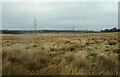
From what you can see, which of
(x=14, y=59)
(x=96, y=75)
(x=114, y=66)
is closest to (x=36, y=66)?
(x=14, y=59)

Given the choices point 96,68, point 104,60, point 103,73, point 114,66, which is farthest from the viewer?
point 104,60

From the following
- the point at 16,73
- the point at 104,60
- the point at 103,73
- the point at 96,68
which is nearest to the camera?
the point at 16,73

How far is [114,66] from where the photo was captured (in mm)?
10344

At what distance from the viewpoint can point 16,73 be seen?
7.81m

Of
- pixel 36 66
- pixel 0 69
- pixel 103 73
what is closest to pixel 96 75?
pixel 103 73

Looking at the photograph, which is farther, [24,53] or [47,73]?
[24,53]

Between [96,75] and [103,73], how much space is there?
1.39 feet

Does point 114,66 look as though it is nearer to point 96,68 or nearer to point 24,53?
point 96,68

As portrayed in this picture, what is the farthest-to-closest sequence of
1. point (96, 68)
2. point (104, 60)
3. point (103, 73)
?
point (104, 60)
point (96, 68)
point (103, 73)

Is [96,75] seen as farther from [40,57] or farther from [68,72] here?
[40,57]

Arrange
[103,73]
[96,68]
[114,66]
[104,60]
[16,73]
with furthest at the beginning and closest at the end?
[104,60] < [114,66] < [96,68] < [103,73] < [16,73]

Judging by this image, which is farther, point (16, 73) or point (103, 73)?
point (103, 73)

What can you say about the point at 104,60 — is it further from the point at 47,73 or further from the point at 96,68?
the point at 47,73

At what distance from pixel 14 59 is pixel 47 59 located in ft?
4.00
